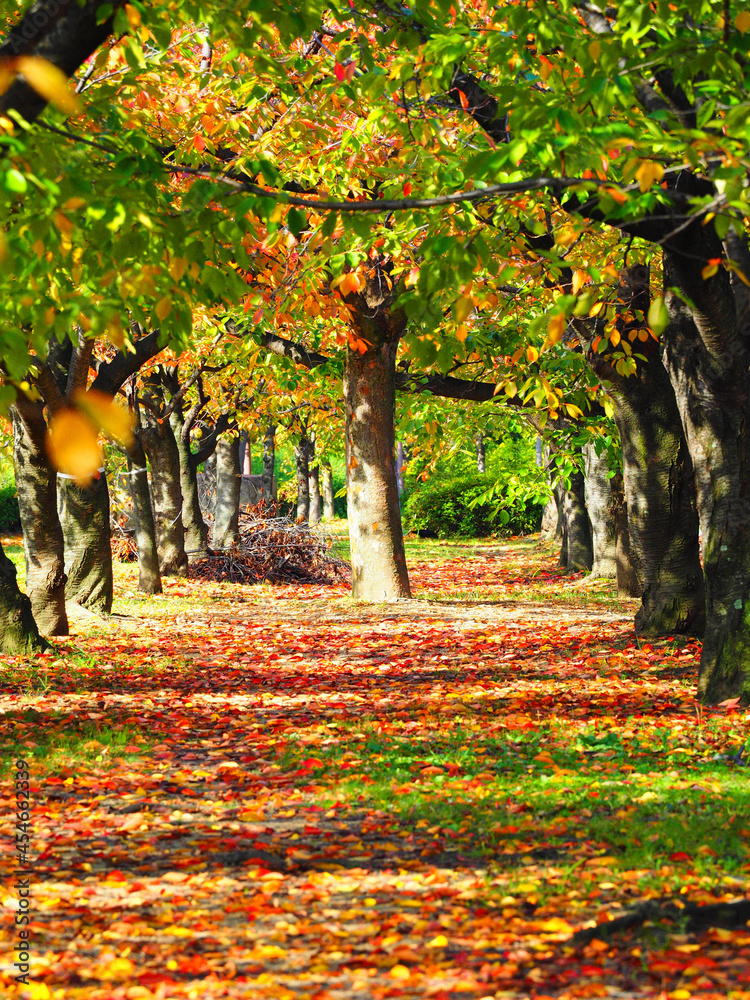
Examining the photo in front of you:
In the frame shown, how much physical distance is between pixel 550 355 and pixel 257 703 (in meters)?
6.87

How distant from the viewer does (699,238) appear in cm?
638

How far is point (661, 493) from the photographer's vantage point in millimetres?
9750

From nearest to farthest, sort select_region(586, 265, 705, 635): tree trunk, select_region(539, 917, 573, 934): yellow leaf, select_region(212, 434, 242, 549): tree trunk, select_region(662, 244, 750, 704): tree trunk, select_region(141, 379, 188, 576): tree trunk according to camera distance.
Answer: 1. select_region(539, 917, 573, 934): yellow leaf
2. select_region(662, 244, 750, 704): tree trunk
3. select_region(586, 265, 705, 635): tree trunk
4. select_region(141, 379, 188, 576): tree trunk
5. select_region(212, 434, 242, 549): tree trunk

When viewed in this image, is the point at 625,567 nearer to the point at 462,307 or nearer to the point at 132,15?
the point at 462,307

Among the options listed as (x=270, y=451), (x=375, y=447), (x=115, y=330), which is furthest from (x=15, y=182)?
(x=270, y=451)

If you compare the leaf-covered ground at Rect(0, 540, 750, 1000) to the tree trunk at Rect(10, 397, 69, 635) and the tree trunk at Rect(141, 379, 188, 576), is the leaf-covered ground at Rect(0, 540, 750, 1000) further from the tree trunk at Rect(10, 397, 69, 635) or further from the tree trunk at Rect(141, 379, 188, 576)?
the tree trunk at Rect(141, 379, 188, 576)

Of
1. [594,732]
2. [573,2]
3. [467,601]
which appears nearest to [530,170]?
[573,2]

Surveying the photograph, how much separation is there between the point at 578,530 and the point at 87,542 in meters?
10.7

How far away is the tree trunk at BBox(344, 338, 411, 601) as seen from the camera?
1370cm

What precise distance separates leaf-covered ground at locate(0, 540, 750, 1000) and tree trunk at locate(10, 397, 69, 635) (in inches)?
32.1

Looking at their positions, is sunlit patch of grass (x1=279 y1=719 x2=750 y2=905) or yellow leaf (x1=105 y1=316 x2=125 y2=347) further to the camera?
sunlit patch of grass (x1=279 y1=719 x2=750 y2=905)

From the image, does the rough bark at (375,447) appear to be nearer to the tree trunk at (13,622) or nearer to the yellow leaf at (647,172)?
the tree trunk at (13,622)

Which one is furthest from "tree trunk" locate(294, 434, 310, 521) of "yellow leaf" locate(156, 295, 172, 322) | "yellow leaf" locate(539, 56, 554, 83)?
"yellow leaf" locate(156, 295, 172, 322)

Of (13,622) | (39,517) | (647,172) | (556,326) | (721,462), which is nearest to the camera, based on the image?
(647,172)
